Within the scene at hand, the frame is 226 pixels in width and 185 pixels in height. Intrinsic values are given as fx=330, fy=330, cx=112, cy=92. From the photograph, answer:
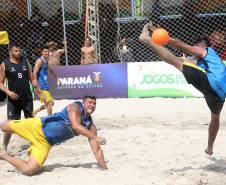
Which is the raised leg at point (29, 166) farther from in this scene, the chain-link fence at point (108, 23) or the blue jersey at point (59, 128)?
the chain-link fence at point (108, 23)

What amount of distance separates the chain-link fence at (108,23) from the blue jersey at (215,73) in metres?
6.33

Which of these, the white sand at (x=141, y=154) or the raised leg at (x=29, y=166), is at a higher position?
the raised leg at (x=29, y=166)

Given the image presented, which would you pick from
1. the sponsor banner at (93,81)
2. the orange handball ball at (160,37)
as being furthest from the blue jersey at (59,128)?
the sponsor banner at (93,81)

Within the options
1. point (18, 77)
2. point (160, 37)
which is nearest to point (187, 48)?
point (160, 37)

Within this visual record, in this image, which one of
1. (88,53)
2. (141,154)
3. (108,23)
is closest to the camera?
(141,154)

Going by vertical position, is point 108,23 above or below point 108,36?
above

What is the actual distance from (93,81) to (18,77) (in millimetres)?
4650

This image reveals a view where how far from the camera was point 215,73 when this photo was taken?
3623mm

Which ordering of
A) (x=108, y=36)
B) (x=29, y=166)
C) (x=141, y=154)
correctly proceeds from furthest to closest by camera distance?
(x=108, y=36) < (x=141, y=154) < (x=29, y=166)

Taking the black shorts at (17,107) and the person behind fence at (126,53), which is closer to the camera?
the black shorts at (17,107)

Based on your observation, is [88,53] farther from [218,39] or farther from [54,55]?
[218,39]

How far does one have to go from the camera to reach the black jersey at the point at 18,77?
5137mm

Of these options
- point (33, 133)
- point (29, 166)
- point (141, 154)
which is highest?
point (33, 133)

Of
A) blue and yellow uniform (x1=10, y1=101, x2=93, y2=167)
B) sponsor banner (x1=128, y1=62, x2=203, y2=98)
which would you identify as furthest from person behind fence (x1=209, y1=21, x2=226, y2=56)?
blue and yellow uniform (x1=10, y1=101, x2=93, y2=167)
